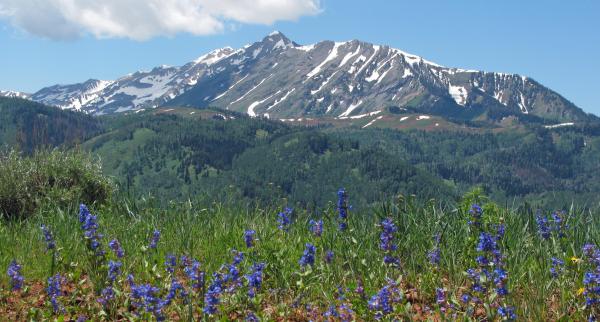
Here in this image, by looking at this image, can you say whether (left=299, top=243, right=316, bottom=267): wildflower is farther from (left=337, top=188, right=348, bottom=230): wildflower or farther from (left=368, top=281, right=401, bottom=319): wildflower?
(left=368, top=281, right=401, bottom=319): wildflower

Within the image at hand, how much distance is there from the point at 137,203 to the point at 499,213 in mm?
7210

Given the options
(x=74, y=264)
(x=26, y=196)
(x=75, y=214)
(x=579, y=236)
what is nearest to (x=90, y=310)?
(x=74, y=264)

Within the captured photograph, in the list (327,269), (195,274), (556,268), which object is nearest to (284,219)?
(327,269)

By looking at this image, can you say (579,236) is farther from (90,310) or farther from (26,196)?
(26,196)

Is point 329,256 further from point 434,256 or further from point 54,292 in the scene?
point 54,292

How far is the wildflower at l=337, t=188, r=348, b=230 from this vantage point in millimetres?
7771

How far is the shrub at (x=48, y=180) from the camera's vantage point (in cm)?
1495

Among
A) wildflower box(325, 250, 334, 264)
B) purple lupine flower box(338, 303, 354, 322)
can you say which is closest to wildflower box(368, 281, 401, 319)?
purple lupine flower box(338, 303, 354, 322)

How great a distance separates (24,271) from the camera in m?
8.39

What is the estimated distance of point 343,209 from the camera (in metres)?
8.03

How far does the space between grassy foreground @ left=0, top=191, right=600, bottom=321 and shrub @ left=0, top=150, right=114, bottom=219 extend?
555 cm

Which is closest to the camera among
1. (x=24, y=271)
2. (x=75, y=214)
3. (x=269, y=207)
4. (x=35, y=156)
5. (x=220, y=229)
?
(x=24, y=271)

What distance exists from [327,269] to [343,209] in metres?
0.92

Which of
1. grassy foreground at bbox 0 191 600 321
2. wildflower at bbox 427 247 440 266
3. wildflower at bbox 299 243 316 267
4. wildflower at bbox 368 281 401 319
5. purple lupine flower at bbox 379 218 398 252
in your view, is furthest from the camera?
wildflower at bbox 427 247 440 266
